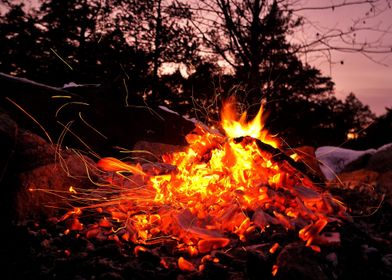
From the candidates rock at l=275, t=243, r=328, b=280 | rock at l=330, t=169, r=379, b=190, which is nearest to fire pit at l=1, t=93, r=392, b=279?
rock at l=275, t=243, r=328, b=280

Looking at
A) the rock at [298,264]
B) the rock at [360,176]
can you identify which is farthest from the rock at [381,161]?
the rock at [298,264]

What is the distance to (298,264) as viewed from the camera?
8.46ft

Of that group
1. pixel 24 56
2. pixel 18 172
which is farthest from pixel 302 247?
pixel 24 56

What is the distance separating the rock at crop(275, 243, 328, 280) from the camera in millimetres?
2516

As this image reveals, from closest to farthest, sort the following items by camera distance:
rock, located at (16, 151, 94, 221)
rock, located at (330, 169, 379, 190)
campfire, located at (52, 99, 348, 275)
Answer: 1. campfire, located at (52, 99, 348, 275)
2. rock, located at (16, 151, 94, 221)
3. rock, located at (330, 169, 379, 190)

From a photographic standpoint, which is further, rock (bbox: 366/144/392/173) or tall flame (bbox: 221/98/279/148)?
A: rock (bbox: 366/144/392/173)

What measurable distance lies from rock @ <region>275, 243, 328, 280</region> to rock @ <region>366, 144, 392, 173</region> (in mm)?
7334

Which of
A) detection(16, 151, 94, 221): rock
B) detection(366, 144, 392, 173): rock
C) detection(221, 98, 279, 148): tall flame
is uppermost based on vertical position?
detection(366, 144, 392, 173): rock

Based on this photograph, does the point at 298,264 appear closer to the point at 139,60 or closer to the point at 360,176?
the point at 360,176

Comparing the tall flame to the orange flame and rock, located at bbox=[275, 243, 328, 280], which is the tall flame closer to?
the orange flame

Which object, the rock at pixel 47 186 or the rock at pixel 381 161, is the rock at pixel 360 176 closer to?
the rock at pixel 381 161

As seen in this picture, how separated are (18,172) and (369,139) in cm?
1396

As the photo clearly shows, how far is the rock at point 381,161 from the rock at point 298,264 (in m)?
7.33

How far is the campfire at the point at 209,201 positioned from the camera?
10.5 feet
